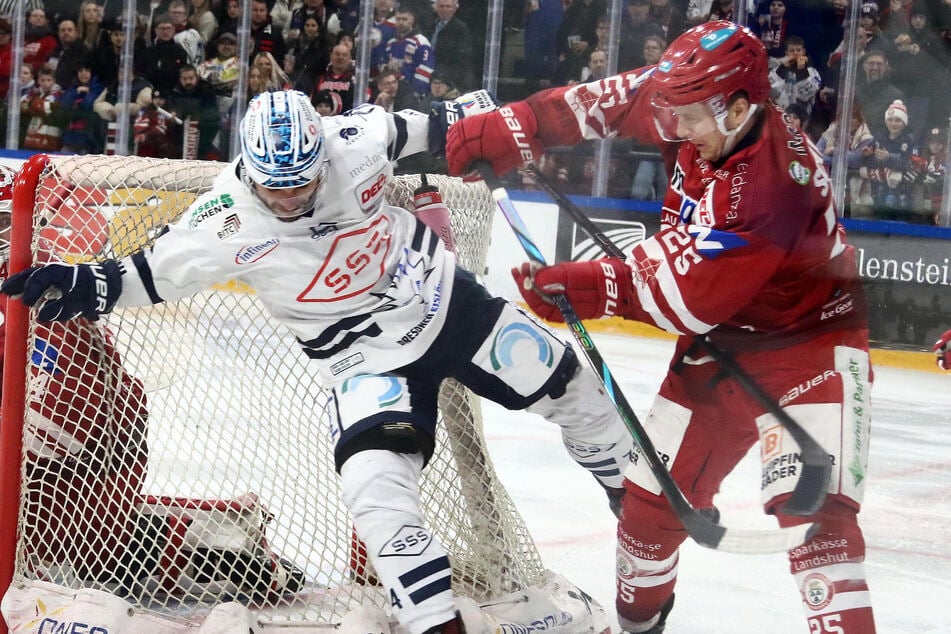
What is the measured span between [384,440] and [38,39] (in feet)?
15.2

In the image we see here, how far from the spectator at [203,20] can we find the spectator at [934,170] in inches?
126

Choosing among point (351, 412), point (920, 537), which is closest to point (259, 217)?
point (351, 412)

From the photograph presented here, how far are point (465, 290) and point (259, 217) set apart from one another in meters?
0.38

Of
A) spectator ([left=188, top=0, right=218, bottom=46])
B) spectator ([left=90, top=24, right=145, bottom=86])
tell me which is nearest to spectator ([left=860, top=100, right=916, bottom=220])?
spectator ([left=188, top=0, right=218, bottom=46])

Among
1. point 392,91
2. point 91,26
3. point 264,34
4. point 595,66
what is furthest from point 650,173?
point 91,26

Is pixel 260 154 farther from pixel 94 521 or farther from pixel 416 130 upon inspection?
pixel 94 521

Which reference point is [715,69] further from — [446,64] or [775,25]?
[446,64]

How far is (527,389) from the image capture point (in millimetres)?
1860

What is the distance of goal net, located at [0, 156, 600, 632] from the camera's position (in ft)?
6.17

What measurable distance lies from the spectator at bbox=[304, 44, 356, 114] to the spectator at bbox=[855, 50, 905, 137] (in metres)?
2.33

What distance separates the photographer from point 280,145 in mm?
1598

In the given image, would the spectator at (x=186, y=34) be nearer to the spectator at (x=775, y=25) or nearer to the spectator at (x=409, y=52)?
the spectator at (x=409, y=52)

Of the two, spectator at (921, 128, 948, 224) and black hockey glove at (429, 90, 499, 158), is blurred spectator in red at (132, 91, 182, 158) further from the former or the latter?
black hockey glove at (429, 90, 499, 158)

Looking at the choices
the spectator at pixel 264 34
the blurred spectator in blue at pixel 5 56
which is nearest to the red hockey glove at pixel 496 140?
the spectator at pixel 264 34
